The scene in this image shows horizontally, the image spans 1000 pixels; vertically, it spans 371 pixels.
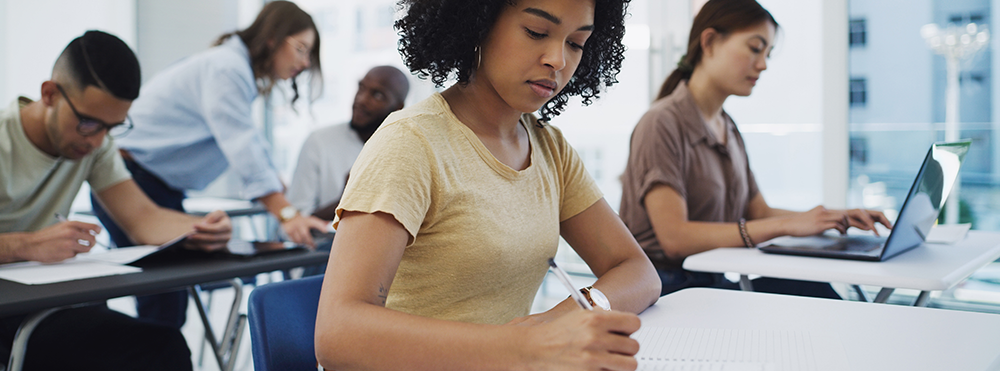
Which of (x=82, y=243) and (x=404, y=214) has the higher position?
(x=404, y=214)

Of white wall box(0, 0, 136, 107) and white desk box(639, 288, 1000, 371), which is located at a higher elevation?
white wall box(0, 0, 136, 107)

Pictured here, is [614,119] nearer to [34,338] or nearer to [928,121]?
[928,121]

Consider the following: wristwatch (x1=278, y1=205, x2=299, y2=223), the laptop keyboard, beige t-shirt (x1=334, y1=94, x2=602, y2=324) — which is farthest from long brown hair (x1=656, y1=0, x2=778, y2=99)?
wristwatch (x1=278, y1=205, x2=299, y2=223)

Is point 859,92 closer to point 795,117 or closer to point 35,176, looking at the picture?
point 795,117

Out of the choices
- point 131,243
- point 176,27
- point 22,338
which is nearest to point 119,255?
point 22,338

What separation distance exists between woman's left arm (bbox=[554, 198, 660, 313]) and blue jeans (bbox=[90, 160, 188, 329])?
1872 mm

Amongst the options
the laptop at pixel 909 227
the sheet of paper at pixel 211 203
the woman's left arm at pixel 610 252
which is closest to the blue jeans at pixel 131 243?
the woman's left arm at pixel 610 252

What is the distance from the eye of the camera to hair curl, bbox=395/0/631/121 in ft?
3.54

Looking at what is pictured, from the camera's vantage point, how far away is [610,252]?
123cm

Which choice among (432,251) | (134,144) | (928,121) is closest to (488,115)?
(432,251)

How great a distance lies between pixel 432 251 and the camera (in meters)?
1.01

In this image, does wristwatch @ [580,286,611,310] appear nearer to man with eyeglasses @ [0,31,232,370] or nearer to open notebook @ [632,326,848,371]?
open notebook @ [632,326,848,371]

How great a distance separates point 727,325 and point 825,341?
0.14 metres

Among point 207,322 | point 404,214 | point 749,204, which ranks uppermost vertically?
point 404,214
